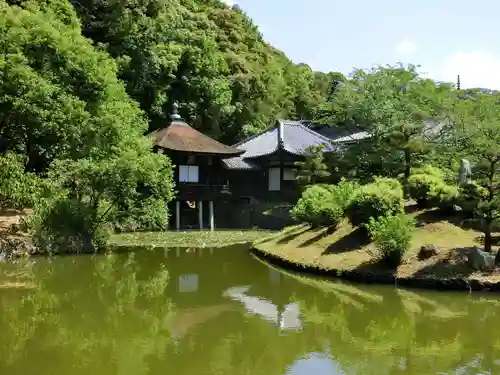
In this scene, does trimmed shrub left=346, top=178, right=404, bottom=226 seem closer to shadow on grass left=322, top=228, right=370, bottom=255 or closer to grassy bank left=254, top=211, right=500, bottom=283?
shadow on grass left=322, top=228, right=370, bottom=255

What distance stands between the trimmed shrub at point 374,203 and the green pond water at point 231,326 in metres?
3.09

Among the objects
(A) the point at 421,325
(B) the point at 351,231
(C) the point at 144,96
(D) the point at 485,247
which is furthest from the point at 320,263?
(C) the point at 144,96

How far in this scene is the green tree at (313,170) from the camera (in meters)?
26.3

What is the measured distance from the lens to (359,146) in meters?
25.2

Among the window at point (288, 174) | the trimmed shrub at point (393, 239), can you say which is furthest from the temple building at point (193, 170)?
Result: the trimmed shrub at point (393, 239)

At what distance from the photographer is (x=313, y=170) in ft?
86.8

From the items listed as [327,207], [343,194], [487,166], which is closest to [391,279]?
[487,166]

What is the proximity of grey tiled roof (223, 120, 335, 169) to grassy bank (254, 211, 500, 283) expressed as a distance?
11767 mm

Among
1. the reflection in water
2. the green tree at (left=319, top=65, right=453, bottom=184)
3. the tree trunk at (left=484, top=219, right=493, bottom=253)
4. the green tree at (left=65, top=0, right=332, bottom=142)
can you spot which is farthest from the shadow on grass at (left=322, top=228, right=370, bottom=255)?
the green tree at (left=65, top=0, right=332, bottom=142)

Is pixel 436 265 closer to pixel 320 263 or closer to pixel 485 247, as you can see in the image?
→ pixel 485 247

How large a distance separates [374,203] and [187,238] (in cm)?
1034

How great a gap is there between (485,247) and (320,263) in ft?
13.7

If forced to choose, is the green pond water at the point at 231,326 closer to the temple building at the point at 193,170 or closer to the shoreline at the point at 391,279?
the shoreline at the point at 391,279

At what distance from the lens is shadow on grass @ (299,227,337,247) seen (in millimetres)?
16797
